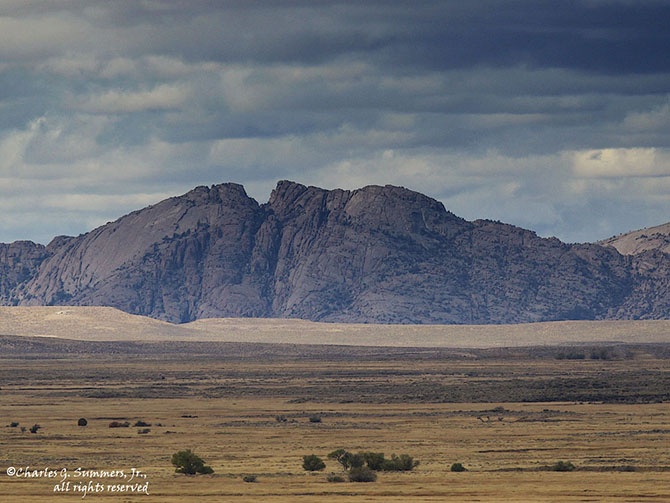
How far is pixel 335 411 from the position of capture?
10650 cm

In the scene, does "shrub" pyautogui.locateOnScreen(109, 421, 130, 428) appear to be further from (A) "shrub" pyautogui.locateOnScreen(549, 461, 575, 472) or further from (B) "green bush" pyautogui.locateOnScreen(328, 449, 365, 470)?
(A) "shrub" pyautogui.locateOnScreen(549, 461, 575, 472)

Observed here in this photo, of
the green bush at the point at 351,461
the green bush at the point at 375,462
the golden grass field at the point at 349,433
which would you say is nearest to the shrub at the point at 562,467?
the golden grass field at the point at 349,433

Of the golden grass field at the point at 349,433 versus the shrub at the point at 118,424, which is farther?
the shrub at the point at 118,424

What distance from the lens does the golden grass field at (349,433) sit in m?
57.0

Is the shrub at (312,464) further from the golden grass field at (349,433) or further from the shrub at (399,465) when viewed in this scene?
the shrub at (399,465)

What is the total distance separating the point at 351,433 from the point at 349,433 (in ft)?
0.47

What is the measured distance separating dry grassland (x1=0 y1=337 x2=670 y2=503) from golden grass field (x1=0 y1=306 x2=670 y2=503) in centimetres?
12

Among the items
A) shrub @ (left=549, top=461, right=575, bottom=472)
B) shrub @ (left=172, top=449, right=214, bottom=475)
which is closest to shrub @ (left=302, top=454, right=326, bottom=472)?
shrub @ (left=172, top=449, right=214, bottom=475)

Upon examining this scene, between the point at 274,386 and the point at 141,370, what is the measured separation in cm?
4587

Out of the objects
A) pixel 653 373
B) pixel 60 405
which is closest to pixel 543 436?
pixel 60 405

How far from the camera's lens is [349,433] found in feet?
283

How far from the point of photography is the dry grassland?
5703 centimetres

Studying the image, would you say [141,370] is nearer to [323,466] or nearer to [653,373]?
[653,373]

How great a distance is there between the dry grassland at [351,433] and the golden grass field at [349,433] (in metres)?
0.12
